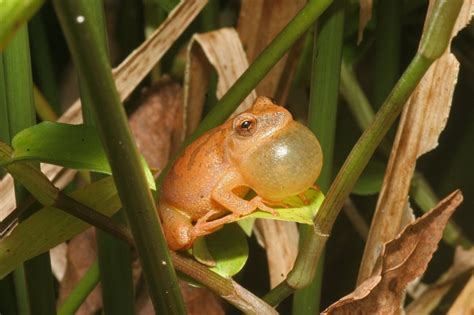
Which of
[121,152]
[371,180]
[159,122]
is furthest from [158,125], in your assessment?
[121,152]

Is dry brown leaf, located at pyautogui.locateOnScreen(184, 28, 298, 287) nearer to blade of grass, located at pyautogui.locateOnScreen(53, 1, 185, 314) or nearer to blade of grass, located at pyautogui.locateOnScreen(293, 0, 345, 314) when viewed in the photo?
blade of grass, located at pyautogui.locateOnScreen(293, 0, 345, 314)

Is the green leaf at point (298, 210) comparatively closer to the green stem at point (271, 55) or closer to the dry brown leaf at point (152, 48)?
the green stem at point (271, 55)

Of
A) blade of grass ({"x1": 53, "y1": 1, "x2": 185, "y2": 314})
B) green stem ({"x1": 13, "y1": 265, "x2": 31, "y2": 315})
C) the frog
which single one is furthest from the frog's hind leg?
green stem ({"x1": 13, "y1": 265, "x2": 31, "y2": 315})

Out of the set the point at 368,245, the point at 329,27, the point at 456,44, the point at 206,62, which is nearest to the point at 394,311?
the point at 368,245

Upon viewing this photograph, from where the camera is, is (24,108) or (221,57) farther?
(221,57)

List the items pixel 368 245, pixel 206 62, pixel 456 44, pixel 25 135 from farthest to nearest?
pixel 456 44, pixel 206 62, pixel 368 245, pixel 25 135

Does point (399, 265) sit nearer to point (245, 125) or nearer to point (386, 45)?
point (245, 125)

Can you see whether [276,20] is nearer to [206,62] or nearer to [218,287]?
[206,62]
